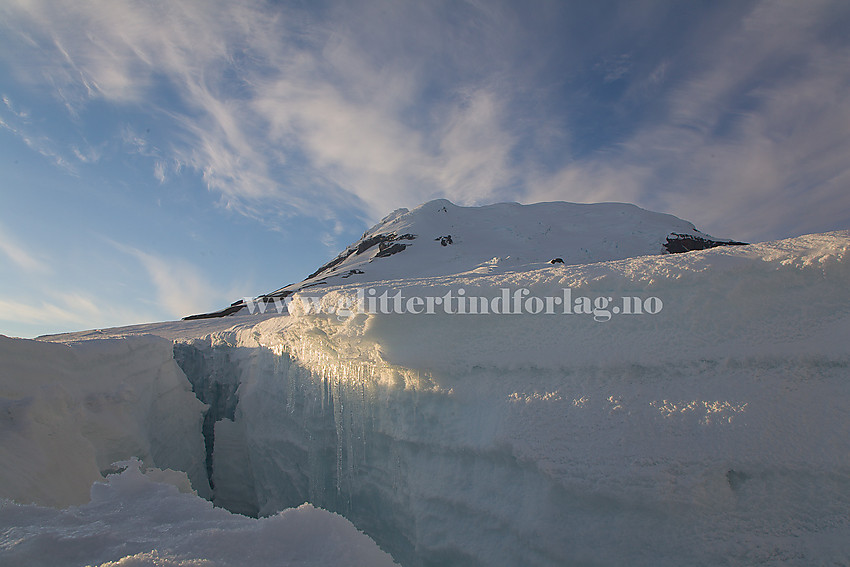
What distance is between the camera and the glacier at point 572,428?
2.38 meters

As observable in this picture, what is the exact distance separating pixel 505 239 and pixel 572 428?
24054 mm

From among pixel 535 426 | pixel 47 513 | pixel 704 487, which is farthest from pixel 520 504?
pixel 47 513

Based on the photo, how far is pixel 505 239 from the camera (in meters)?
26.2

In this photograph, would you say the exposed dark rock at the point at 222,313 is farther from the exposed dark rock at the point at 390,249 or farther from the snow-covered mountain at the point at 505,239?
the exposed dark rock at the point at 390,249

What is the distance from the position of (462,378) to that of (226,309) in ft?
59.0

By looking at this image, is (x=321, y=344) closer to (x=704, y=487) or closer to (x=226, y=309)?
(x=704, y=487)

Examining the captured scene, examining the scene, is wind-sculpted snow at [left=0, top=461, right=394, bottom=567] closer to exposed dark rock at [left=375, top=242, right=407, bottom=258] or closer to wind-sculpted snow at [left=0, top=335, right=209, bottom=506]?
wind-sculpted snow at [left=0, top=335, right=209, bottom=506]

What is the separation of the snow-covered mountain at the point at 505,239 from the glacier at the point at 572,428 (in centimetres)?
1372

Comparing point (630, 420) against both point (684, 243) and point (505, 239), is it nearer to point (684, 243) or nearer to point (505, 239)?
point (684, 243)

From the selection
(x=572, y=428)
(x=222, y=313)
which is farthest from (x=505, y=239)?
(x=572, y=428)

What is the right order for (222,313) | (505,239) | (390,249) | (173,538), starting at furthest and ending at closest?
(390,249) < (505,239) < (222,313) < (173,538)

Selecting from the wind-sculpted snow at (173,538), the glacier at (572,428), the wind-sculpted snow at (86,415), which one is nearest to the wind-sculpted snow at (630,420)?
the glacier at (572,428)

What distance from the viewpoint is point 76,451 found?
11.0 feet

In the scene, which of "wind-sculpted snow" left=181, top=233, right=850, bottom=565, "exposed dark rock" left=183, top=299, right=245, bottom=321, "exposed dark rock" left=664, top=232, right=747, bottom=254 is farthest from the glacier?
"exposed dark rock" left=664, top=232, right=747, bottom=254
